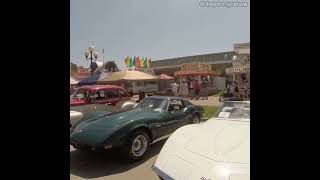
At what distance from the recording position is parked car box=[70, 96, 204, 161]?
445 centimetres

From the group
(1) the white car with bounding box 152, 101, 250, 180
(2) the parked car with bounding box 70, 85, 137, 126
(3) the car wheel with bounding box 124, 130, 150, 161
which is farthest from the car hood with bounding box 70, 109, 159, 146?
(2) the parked car with bounding box 70, 85, 137, 126

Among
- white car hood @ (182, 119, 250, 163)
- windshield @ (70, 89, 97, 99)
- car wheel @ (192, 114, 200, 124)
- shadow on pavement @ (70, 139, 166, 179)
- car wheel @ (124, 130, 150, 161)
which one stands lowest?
shadow on pavement @ (70, 139, 166, 179)

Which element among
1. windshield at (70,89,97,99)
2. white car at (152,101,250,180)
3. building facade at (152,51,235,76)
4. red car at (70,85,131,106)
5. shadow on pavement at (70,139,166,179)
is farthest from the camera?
building facade at (152,51,235,76)

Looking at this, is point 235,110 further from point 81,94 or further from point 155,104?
point 81,94

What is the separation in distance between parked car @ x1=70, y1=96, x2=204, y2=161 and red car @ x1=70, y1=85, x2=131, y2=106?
2.47 metres

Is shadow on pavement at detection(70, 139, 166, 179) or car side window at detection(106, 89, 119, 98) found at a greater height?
car side window at detection(106, 89, 119, 98)

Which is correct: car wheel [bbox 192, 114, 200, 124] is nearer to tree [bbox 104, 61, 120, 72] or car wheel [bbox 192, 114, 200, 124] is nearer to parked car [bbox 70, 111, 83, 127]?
parked car [bbox 70, 111, 83, 127]

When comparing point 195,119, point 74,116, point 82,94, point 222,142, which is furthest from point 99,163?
point 82,94

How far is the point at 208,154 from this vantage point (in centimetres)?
289

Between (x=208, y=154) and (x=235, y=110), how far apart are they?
179cm
